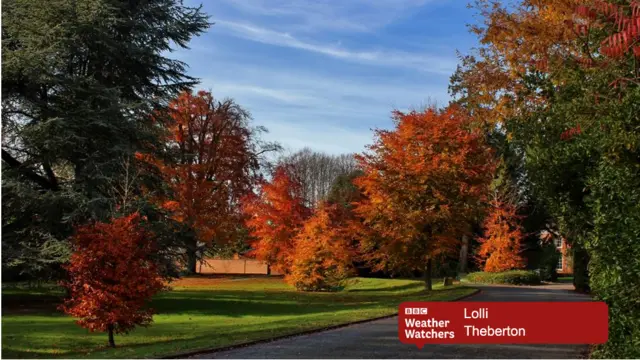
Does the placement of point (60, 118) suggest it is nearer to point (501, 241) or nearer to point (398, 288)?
point (398, 288)

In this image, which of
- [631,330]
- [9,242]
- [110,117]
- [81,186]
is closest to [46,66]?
[110,117]

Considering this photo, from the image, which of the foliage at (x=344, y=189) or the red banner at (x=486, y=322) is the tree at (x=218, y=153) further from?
the red banner at (x=486, y=322)

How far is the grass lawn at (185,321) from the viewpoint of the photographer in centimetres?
1280

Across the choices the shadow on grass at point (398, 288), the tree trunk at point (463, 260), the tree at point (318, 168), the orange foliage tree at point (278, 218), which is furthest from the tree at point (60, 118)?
the tree at point (318, 168)

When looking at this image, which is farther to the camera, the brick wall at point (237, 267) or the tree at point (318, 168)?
the tree at point (318, 168)

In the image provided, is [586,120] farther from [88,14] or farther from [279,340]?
[88,14]

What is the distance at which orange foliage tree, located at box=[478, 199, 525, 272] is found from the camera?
4166cm

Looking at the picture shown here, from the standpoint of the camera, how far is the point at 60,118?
65.7 feet

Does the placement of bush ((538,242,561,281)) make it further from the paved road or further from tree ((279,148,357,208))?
the paved road

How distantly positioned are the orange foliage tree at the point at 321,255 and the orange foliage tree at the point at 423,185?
359 cm

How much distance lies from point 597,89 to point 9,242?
1999 cm

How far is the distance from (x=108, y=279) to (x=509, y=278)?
31306mm

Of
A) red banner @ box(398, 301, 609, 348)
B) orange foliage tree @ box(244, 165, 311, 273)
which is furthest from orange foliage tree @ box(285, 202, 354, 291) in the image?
red banner @ box(398, 301, 609, 348)

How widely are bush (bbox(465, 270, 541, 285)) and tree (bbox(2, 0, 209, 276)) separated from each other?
25.9m
